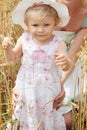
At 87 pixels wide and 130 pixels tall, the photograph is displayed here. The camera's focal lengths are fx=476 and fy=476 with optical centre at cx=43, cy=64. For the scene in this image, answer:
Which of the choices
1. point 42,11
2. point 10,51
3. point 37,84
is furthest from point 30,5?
point 37,84

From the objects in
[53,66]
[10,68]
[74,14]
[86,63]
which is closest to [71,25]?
[74,14]

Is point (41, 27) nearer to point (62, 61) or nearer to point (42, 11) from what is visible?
point (42, 11)

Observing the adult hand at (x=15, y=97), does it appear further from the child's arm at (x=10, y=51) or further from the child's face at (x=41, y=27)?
the child's face at (x=41, y=27)

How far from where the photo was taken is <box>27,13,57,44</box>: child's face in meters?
2.35

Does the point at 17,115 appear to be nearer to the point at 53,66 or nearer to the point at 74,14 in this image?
the point at 53,66

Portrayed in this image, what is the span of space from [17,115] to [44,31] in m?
0.45

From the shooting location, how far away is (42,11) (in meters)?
2.35

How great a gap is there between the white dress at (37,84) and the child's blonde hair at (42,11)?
0.41 feet

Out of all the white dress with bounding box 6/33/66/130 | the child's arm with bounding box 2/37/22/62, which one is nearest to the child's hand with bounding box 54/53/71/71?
the white dress with bounding box 6/33/66/130

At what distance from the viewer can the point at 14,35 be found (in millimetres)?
3715

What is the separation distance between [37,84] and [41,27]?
0.29 meters

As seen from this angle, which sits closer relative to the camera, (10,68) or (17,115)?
(17,115)

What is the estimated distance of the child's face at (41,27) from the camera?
2.35 meters

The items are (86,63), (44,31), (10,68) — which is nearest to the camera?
(86,63)
